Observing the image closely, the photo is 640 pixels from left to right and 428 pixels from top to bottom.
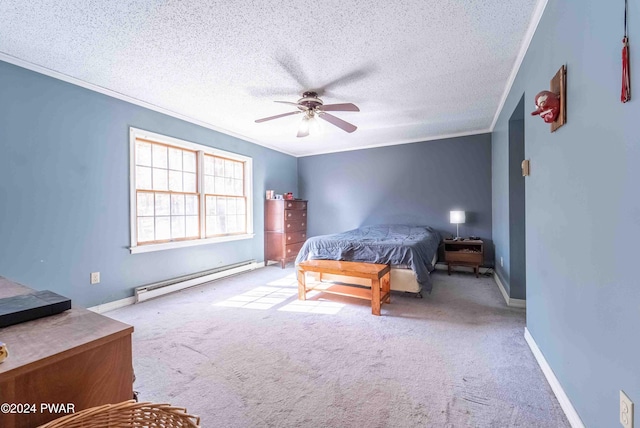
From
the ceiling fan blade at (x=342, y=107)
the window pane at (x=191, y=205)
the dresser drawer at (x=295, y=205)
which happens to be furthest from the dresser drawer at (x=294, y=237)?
the ceiling fan blade at (x=342, y=107)

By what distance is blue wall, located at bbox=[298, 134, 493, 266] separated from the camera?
4809mm

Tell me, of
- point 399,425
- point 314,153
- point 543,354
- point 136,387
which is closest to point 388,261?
point 543,354

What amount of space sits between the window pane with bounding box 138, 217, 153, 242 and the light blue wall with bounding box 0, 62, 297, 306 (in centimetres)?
20

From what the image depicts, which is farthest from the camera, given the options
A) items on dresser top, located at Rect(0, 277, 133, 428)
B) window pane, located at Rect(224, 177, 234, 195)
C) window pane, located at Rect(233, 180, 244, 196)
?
window pane, located at Rect(233, 180, 244, 196)

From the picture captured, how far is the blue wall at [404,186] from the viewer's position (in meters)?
4.81

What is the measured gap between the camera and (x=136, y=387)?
173cm

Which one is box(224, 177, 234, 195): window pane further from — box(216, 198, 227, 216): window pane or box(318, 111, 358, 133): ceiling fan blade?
box(318, 111, 358, 133): ceiling fan blade

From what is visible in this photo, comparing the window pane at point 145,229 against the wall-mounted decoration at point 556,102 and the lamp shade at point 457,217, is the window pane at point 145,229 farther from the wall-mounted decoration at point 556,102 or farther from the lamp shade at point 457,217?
the lamp shade at point 457,217

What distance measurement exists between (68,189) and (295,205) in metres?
3.45

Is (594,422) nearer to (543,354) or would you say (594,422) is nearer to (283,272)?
(543,354)

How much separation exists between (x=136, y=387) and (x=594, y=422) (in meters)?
2.40

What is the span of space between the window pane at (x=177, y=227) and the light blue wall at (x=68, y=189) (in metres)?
0.28

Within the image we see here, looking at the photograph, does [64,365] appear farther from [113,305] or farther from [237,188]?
[237,188]

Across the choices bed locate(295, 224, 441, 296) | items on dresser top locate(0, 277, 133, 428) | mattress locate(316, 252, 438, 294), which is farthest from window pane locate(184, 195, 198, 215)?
items on dresser top locate(0, 277, 133, 428)
